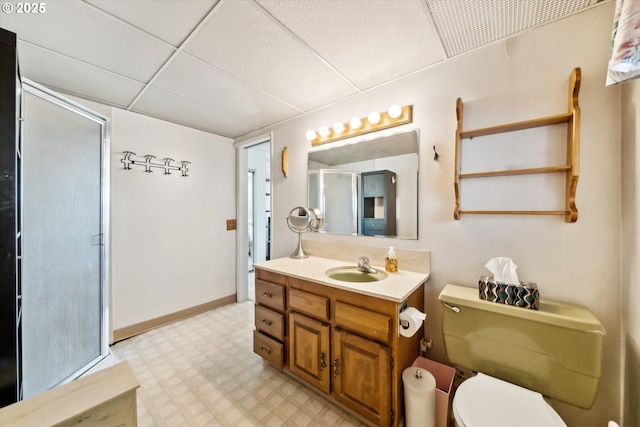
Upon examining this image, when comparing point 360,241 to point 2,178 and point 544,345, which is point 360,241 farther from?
point 2,178

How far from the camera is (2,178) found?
0.99 meters

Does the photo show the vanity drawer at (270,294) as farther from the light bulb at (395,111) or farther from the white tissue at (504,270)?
the light bulb at (395,111)

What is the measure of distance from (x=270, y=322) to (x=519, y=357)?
153cm

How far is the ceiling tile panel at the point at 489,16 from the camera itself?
1.13m

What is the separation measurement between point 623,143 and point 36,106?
10.9ft

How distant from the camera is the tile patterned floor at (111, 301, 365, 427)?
1.43 meters

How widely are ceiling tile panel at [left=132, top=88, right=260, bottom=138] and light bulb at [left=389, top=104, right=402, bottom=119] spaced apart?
1.62m

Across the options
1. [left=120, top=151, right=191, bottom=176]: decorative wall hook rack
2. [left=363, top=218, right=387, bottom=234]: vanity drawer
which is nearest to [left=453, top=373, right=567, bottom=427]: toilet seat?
[left=363, top=218, right=387, bottom=234]: vanity drawer

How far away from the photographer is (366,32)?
1308 mm

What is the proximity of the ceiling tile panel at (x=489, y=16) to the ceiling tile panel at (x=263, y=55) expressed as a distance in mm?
713

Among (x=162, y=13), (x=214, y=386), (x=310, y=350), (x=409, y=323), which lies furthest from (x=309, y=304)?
(x=162, y=13)

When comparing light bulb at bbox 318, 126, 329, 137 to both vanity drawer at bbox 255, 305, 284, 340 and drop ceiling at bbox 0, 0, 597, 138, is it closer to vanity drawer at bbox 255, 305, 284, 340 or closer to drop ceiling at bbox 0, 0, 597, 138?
drop ceiling at bbox 0, 0, 597, 138

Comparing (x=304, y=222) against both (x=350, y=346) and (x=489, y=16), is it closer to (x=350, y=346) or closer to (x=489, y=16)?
(x=350, y=346)

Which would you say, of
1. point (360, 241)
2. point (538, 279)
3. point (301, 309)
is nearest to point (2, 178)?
point (301, 309)
